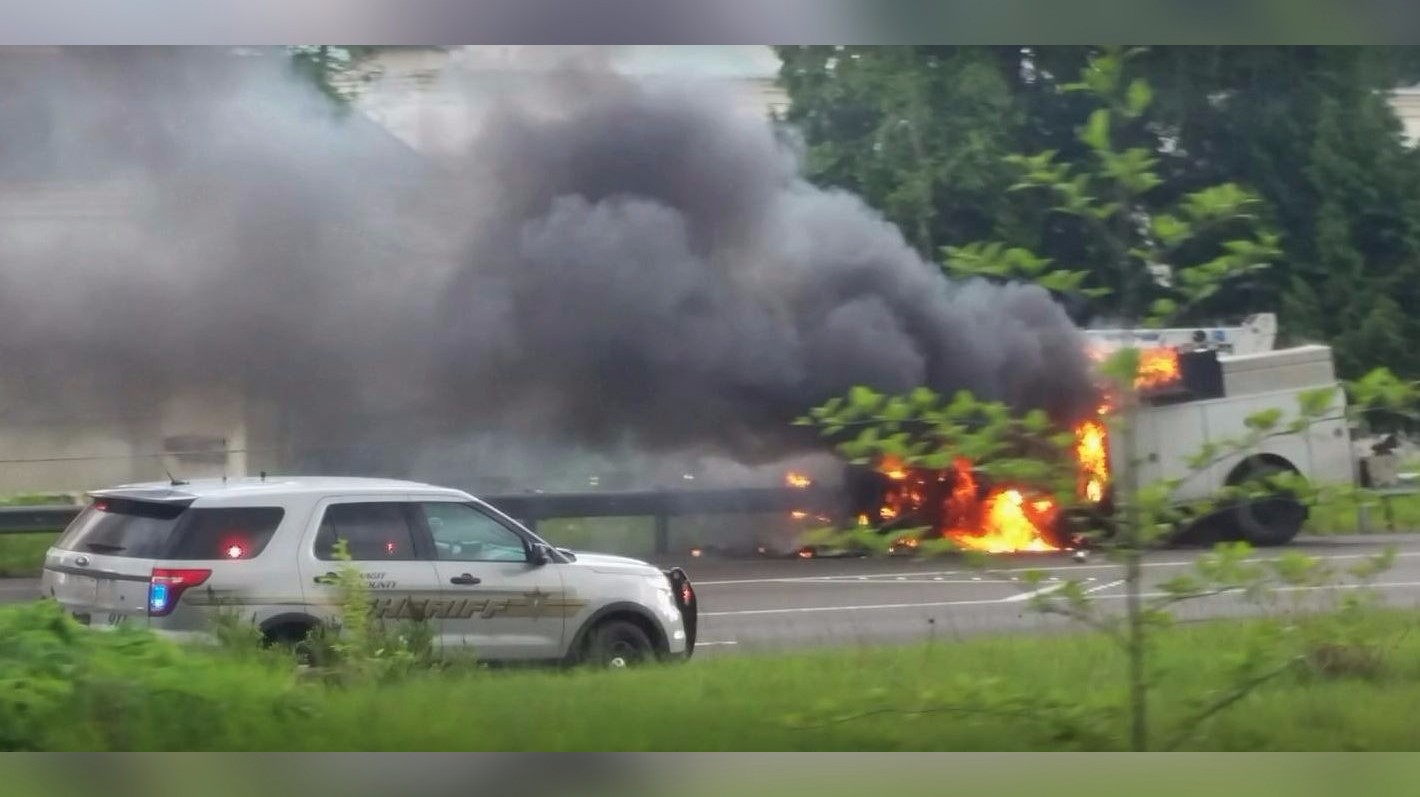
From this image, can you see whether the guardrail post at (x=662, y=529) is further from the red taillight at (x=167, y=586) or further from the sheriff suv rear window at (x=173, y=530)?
the red taillight at (x=167, y=586)

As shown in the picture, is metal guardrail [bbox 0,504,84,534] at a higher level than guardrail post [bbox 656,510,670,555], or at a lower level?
higher

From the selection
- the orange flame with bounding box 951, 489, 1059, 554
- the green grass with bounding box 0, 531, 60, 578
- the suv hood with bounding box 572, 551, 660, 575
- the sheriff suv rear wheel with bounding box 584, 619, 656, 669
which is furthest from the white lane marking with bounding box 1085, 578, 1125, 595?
the green grass with bounding box 0, 531, 60, 578

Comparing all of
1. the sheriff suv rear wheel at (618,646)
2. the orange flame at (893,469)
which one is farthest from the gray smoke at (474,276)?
the sheriff suv rear wheel at (618,646)

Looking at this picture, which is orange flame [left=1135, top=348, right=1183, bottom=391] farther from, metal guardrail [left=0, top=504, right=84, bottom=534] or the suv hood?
metal guardrail [left=0, top=504, right=84, bottom=534]

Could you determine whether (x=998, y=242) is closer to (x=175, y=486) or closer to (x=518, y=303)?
(x=518, y=303)

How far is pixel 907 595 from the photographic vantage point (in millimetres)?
6988

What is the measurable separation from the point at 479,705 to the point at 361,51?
109 inches

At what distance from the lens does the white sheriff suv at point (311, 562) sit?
6.94 metres

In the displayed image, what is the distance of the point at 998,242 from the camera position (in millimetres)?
6840

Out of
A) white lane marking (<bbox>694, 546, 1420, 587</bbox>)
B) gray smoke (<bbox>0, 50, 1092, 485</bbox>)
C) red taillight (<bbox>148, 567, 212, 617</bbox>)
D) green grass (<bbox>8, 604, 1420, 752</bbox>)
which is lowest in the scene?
green grass (<bbox>8, 604, 1420, 752</bbox>)

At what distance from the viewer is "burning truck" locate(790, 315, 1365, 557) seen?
654 cm

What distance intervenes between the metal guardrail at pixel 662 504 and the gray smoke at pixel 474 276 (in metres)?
0.20

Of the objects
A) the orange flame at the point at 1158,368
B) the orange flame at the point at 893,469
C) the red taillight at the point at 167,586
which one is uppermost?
the orange flame at the point at 1158,368

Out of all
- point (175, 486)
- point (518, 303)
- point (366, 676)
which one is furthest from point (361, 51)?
point (366, 676)
